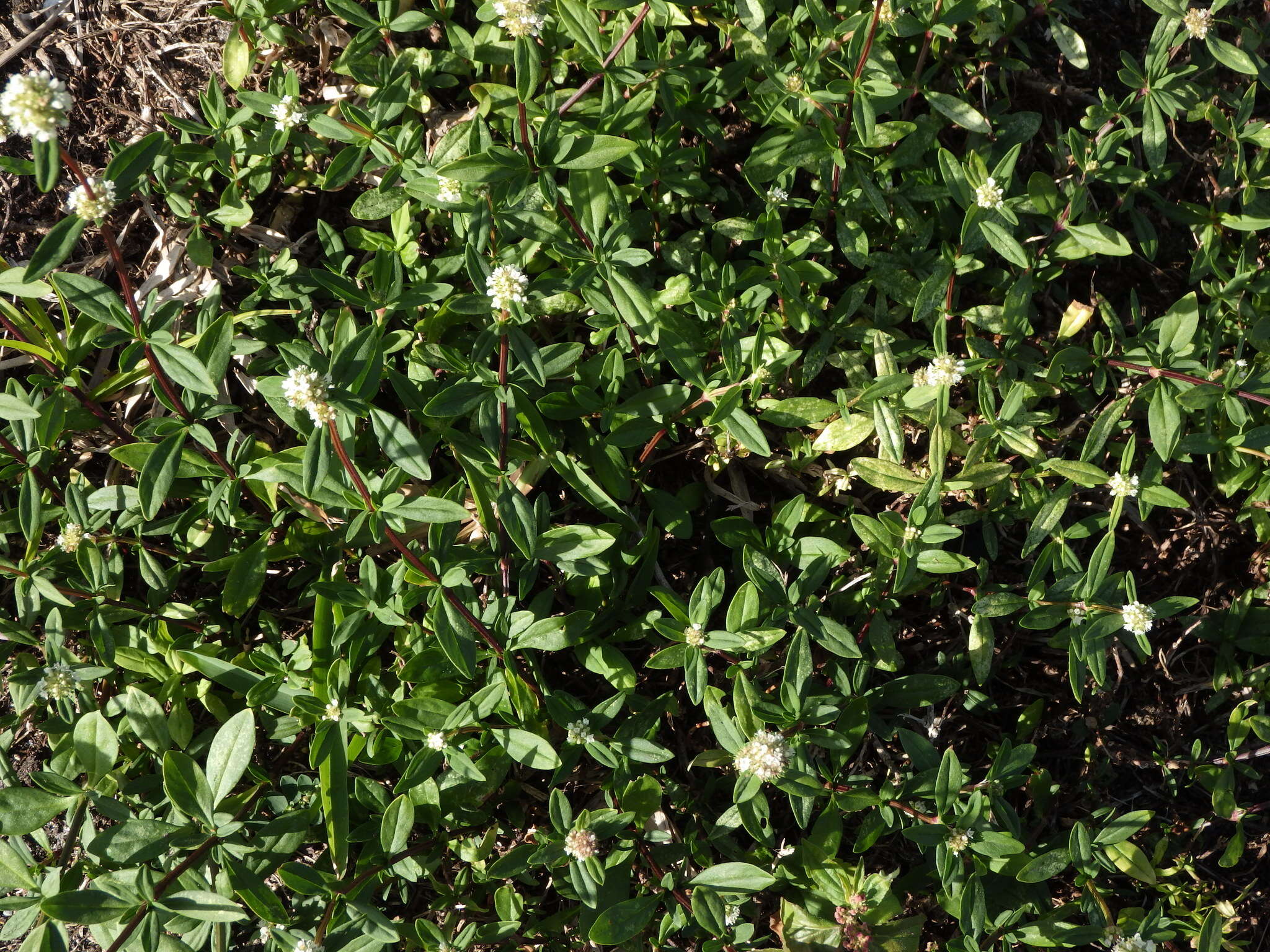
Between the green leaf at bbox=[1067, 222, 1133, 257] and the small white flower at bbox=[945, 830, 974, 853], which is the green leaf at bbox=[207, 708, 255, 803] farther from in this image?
the green leaf at bbox=[1067, 222, 1133, 257]

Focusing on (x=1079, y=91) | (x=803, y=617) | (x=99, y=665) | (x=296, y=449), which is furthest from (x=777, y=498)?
(x=99, y=665)

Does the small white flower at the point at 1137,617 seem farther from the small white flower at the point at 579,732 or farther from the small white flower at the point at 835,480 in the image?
the small white flower at the point at 579,732

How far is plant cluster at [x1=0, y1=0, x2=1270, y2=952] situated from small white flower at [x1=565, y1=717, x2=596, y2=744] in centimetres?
1

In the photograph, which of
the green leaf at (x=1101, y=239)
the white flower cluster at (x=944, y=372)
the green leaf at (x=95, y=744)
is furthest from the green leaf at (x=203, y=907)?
the green leaf at (x=1101, y=239)

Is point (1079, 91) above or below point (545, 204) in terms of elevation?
below

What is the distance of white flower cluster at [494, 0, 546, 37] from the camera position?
2.62 m

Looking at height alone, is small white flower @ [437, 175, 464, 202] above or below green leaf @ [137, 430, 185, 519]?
above

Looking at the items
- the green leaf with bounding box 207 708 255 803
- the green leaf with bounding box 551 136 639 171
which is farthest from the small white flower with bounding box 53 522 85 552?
the green leaf with bounding box 551 136 639 171

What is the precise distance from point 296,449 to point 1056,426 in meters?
3.05

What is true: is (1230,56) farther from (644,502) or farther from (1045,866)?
(1045,866)

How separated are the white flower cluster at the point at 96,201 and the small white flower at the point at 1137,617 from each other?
11.5 ft

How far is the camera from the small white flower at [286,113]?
11.0 ft

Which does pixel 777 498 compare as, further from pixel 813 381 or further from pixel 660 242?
pixel 660 242

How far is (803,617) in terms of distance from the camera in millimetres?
3102
